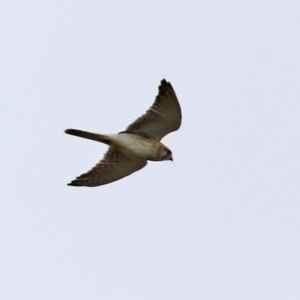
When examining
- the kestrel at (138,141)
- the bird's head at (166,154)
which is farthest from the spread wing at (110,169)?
the bird's head at (166,154)

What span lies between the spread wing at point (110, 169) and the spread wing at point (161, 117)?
2.02 ft

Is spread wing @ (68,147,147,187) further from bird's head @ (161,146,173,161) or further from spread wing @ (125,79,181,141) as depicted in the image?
spread wing @ (125,79,181,141)

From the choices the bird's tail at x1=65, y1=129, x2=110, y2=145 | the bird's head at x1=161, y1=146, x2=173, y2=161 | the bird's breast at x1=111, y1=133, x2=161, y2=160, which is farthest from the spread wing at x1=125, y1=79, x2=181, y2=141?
the bird's tail at x1=65, y1=129, x2=110, y2=145

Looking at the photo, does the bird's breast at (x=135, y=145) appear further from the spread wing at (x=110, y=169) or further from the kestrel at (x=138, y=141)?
the spread wing at (x=110, y=169)

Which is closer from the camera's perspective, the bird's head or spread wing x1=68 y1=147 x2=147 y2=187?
the bird's head

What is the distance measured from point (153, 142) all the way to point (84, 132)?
139 centimetres

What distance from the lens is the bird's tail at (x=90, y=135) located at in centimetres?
1672

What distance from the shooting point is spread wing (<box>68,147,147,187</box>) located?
17.8 meters

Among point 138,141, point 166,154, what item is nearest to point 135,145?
point 138,141

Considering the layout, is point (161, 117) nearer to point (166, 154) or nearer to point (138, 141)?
point (138, 141)

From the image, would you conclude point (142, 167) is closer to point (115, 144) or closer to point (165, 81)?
point (115, 144)

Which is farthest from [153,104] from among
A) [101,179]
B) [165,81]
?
[101,179]

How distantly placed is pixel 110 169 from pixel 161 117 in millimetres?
1567

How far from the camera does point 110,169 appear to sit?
1784 cm
